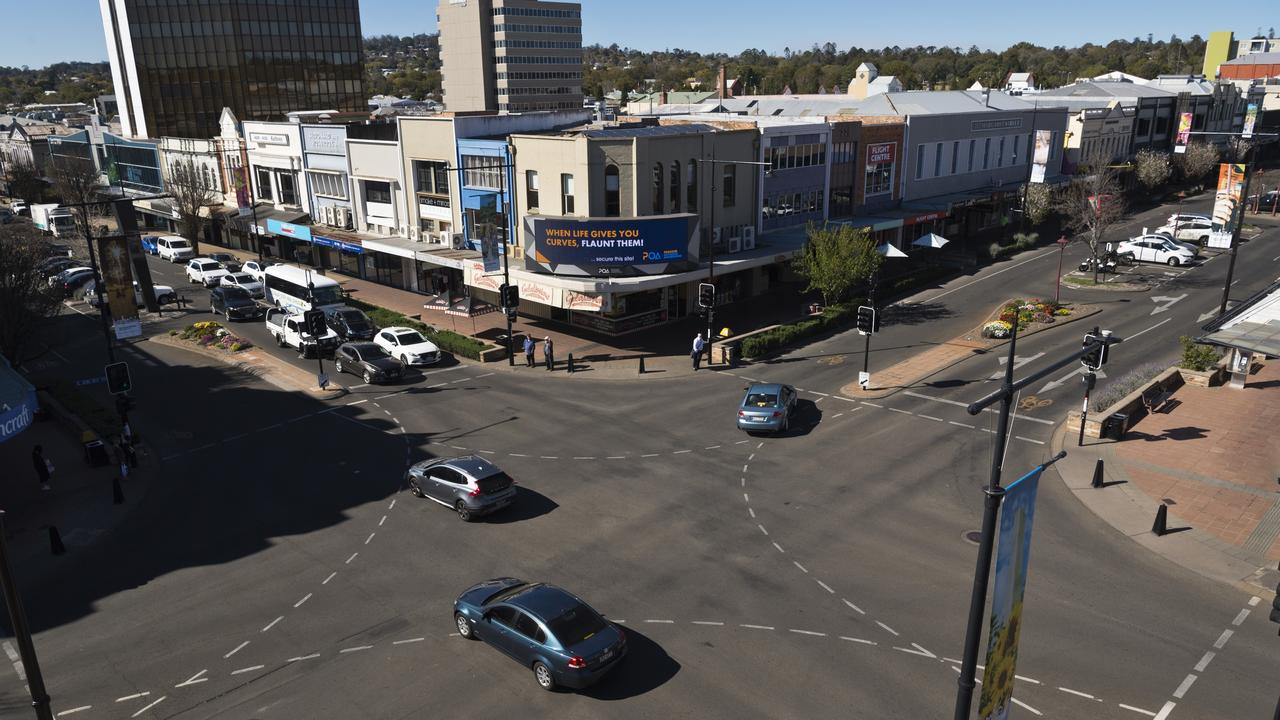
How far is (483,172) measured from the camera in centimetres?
4806

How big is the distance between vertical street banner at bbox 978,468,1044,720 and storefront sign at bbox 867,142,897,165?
49.1 meters

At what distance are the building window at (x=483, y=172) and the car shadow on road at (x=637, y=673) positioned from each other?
3310cm

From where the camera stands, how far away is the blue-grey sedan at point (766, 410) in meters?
30.2

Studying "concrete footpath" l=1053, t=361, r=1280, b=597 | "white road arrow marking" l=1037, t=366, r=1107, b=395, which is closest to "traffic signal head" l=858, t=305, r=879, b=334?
"white road arrow marking" l=1037, t=366, r=1107, b=395

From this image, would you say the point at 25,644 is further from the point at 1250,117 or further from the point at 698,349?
the point at 1250,117

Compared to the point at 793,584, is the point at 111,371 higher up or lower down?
higher up

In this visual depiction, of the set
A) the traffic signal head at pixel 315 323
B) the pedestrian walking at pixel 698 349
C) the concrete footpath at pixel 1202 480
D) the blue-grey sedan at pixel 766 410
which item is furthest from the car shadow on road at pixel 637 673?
the traffic signal head at pixel 315 323

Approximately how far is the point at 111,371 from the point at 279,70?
271ft

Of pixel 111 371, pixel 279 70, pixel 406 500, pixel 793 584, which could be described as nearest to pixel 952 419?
pixel 793 584

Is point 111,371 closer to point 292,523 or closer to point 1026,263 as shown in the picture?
point 292,523

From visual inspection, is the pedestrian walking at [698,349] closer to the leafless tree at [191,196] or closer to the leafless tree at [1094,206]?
the leafless tree at [1094,206]

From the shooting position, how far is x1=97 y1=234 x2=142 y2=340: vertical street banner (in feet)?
110

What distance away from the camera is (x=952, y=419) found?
31.8m

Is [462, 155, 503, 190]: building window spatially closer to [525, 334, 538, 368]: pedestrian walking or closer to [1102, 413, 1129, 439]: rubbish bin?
[525, 334, 538, 368]: pedestrian walking
